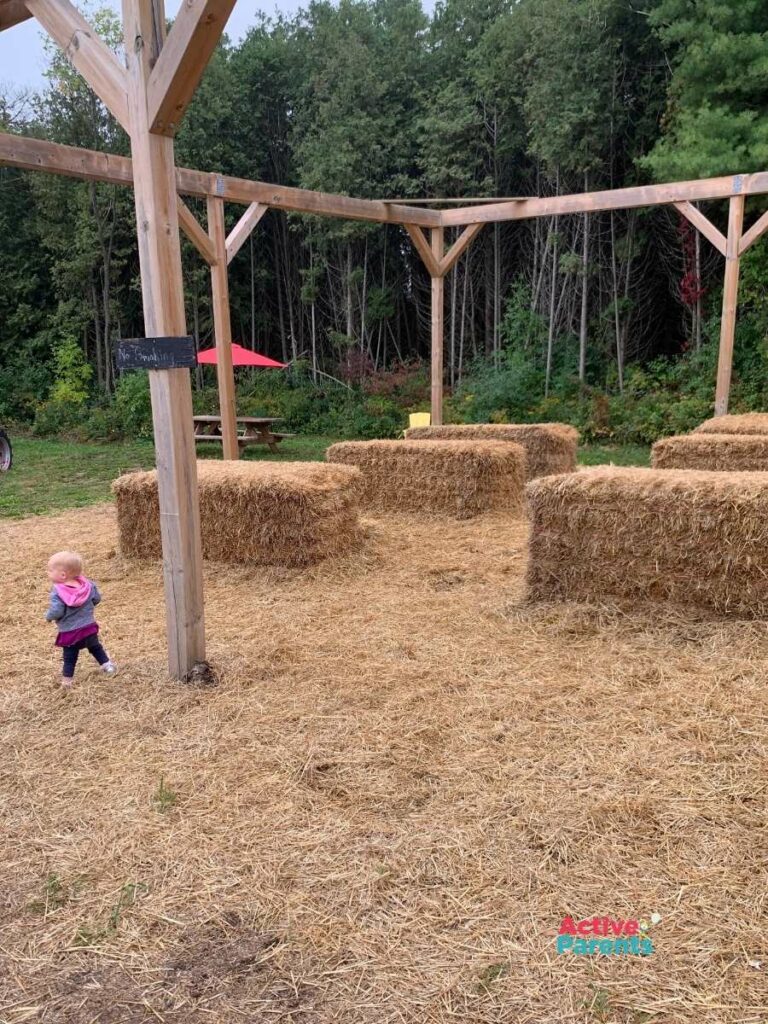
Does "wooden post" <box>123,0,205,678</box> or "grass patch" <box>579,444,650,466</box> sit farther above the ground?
"wooden post" <box>123,0,205,678</box>

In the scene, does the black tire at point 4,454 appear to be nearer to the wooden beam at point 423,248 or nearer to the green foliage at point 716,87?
the wooden beam at point 423,248

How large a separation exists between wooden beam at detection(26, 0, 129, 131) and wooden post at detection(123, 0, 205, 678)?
0.08 m

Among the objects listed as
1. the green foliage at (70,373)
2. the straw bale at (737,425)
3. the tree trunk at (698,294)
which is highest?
the tree trunk at (698,294)

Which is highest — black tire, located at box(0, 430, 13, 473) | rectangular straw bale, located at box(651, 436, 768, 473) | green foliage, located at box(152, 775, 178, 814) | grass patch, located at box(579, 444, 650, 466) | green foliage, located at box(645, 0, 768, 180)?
green foliage, located at box(645, 0, 768, 180)

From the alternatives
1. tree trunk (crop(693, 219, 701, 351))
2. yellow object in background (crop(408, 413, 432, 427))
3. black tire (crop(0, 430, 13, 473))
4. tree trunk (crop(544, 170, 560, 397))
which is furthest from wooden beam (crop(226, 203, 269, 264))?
tree trunk (crop(693, 219, 701, 351))

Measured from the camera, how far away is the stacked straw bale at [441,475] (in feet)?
23.4

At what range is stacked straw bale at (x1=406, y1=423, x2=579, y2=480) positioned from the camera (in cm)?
852

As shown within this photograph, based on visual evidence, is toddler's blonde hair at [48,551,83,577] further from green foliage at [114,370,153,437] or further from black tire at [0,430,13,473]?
green foliage at [114,370,153,437]

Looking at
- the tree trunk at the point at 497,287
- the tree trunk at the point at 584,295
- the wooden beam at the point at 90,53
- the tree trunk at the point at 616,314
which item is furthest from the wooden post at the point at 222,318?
the tree trunk at the point at 497,287

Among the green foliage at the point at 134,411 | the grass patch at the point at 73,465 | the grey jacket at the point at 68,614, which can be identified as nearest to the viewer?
the grey jacket at the point at 68,614

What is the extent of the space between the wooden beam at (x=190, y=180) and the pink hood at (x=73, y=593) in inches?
158

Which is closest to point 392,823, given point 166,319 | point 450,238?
point 166,319

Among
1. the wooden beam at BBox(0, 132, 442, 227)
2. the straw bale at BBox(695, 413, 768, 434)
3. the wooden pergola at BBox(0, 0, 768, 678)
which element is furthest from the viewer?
the straw bale at BBox(695, 413, 768, 434)

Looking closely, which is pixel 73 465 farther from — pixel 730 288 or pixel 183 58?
pixel 183 58
